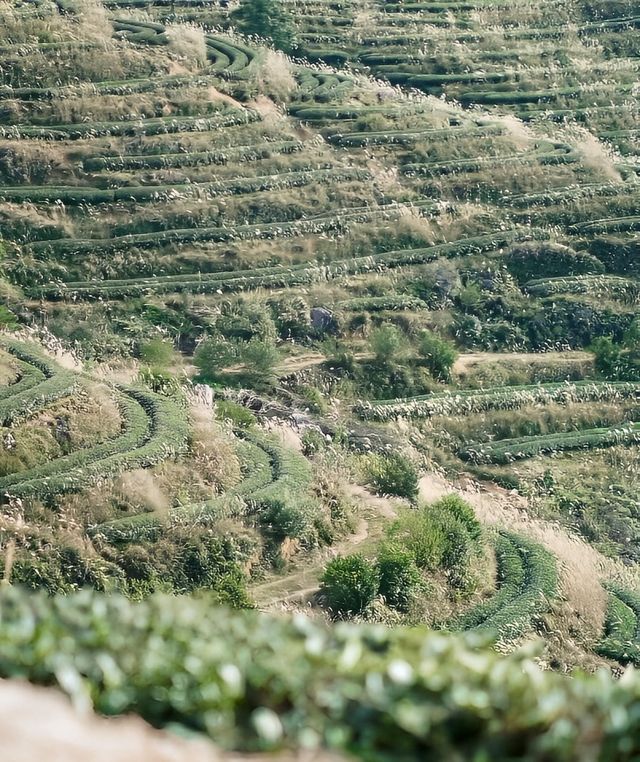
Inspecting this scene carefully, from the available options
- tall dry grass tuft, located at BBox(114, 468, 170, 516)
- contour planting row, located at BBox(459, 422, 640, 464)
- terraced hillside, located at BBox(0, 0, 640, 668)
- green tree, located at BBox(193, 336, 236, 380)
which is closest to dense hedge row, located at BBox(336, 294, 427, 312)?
terraced hillside, located at BBox(0, 0, 640, 668)

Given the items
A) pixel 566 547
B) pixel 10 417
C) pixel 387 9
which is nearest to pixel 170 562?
pixel 10 417

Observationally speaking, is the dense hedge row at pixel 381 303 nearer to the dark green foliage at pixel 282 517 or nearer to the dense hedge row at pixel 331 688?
the dark green foliage at pixel 282 517

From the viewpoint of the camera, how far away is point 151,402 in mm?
16344


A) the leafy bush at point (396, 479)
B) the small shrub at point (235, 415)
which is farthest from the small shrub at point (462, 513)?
the small shrub at point (235, 415)

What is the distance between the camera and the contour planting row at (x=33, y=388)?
14.7 m

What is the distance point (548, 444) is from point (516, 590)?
23.9 feet

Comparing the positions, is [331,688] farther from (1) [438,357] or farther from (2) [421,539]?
(1) [438,357]

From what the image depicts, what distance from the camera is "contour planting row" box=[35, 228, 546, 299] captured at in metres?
24.2

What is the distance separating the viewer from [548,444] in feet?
72.6

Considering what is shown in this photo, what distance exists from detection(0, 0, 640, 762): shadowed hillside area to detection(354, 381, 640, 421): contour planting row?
2.8 inches

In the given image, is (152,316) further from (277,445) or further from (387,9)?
(387,9)

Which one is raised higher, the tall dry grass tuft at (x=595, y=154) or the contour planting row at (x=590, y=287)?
the tall dry grass tuft at (x=595, y=154)

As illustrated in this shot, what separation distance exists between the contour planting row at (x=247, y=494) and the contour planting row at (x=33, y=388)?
2043 mm

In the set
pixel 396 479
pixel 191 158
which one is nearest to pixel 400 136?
pixel 191 158
